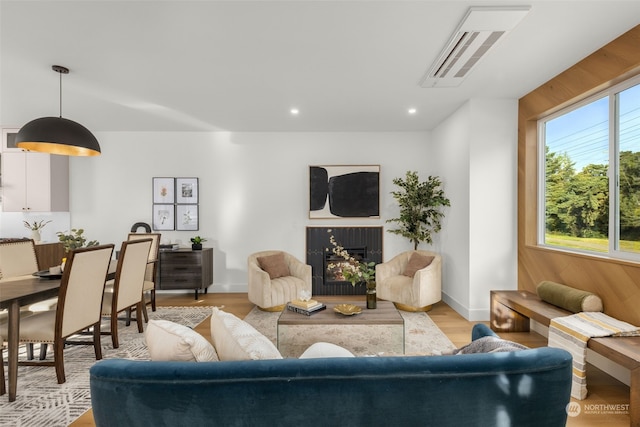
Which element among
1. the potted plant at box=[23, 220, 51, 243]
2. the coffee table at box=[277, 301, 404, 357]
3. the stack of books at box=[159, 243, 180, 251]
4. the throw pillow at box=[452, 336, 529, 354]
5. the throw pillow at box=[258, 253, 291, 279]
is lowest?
the coffee table at box=[277, 301, 404, 357]

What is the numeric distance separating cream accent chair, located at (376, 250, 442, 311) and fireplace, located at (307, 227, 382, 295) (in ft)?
2.49

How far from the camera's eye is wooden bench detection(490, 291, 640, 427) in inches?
75.8

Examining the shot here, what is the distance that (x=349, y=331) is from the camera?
3291 mm

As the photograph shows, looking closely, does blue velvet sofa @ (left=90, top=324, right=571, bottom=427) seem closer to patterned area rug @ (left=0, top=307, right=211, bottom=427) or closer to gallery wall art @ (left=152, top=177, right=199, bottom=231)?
patterned area rug @ (left=0, top=307, right=211, bottom=427)

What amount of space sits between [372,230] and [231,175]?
2.56 meters

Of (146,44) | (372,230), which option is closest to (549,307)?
(372,230)

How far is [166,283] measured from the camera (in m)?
4.91

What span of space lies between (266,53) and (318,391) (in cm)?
264

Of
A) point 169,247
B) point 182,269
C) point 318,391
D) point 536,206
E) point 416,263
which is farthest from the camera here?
point 169,247

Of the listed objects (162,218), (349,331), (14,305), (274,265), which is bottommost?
(349,331)

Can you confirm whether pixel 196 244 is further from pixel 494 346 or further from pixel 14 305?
pixel 494 346

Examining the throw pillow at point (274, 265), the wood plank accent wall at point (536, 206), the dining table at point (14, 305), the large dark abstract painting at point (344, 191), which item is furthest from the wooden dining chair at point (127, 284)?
the wood plank accent wall at point (536, 206)

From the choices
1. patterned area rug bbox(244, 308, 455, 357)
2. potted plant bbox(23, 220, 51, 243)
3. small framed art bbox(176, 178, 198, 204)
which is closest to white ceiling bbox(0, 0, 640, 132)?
small framed art bbox(176, 178, 198, 204)

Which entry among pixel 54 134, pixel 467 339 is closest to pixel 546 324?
pixel 467 339
